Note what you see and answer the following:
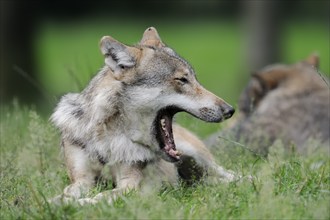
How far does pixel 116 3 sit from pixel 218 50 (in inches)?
302

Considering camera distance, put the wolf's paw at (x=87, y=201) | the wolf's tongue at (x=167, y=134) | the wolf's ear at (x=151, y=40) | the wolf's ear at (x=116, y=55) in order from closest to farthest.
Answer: the wolf's paw at (x=87, y=201) → the wolf's ear at (x=116, y=55) → the wolf's tongue at (x=167, y=134) → the wolf's ear at (x=151, y=40)

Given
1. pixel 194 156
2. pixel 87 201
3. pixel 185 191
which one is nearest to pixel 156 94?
pixel 185 191

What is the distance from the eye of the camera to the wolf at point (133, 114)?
734cm

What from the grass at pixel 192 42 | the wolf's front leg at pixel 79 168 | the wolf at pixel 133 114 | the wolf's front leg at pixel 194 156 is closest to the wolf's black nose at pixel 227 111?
the wolf at pixel 133 114

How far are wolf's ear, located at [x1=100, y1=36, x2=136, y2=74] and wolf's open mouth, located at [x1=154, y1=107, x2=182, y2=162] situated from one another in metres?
0.47

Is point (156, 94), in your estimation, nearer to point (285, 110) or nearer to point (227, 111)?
point (227, 111)

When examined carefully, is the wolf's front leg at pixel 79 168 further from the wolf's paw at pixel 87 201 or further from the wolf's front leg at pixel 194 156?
the wolf's front leg at pixel 194 156

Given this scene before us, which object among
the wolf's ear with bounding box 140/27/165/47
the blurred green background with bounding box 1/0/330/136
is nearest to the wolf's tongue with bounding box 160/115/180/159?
the wolf's ear with bounding box 140/27/165/47

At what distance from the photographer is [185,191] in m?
7.32

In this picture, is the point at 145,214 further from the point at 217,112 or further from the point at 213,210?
the point at 217,112

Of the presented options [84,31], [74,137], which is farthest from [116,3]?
[74,137]

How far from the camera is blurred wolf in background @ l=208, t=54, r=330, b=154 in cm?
1034

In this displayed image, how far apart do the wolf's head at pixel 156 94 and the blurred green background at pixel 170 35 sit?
2697 mm

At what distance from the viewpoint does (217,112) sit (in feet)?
24.3
